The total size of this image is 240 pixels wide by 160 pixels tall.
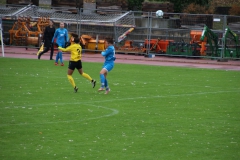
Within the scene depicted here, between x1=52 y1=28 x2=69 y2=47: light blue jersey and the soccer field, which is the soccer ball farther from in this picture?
the soccer field

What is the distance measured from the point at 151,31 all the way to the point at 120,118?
21.5 metres

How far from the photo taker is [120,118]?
13.4m

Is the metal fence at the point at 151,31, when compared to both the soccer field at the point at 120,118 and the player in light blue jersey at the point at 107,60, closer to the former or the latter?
the soccer field at the point at 120,118

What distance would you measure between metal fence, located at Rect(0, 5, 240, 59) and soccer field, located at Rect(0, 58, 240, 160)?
8806mm

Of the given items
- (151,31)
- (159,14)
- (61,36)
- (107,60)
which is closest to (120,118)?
(107,60)

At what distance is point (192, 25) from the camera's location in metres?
36.0

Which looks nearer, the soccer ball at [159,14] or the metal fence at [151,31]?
the metal fence at [151,31]

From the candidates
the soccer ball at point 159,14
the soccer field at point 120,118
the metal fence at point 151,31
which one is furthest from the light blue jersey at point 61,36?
the soccer ball at point 159,14

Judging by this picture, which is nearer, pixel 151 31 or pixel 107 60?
pixel 107 60

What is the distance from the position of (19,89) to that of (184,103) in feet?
17.7

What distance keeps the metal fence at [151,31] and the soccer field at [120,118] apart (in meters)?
8.81

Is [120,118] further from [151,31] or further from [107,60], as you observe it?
[151,31]

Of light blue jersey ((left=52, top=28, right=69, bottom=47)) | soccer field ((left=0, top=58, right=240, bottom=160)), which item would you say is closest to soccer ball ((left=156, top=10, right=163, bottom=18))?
light blue jersey ((left=52, top=28, right=69, bottom=47))

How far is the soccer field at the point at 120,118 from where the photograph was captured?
33.6ft
